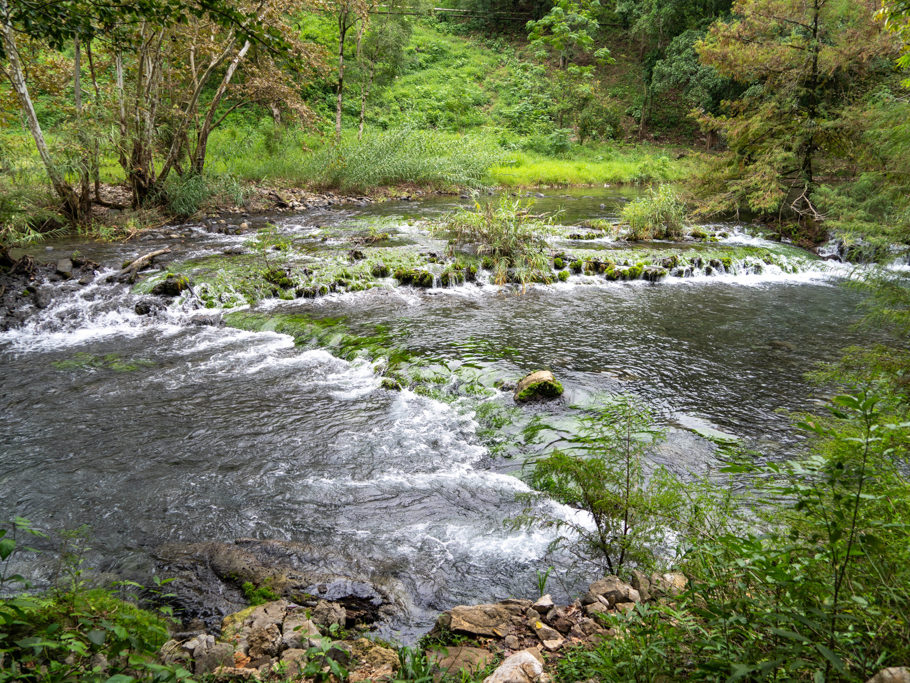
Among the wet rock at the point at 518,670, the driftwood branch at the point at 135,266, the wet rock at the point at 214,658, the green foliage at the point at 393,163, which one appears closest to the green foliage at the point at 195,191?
the green foliage at the point at 393,163

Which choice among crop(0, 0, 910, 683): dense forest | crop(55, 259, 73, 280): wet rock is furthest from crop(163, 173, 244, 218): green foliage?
crop(55, 259, 73, 280): wet rock

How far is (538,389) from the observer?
20.4ft

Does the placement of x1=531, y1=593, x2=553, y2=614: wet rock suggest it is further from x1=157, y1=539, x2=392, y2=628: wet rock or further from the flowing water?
x1=157, y1=539, x2=392, y2=628: wet rock

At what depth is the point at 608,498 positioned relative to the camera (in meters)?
3.38

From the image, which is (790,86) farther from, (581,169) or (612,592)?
(612,592)

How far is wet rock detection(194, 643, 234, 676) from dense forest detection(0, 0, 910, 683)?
0.02m

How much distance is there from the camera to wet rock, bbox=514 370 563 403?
20.3 feet

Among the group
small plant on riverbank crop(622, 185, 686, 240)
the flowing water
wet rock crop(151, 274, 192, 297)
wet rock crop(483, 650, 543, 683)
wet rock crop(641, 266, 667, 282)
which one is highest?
small plant on riverbank crop(622, 185, 686, 240)

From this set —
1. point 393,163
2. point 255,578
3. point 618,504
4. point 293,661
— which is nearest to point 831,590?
point 618,504

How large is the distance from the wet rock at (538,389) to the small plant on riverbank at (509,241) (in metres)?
5.42

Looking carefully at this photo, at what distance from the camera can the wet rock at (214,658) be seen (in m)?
2.41

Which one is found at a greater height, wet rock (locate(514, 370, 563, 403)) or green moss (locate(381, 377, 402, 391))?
wet rock (locate(514, 370, 563, 403))

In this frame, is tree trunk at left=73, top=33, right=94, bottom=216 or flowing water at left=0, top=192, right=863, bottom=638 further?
tree trunk at left=73, top=33, right=94, bottom=216

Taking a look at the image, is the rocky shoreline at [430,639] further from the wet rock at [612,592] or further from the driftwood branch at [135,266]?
the driftwood branch at [135,266]
